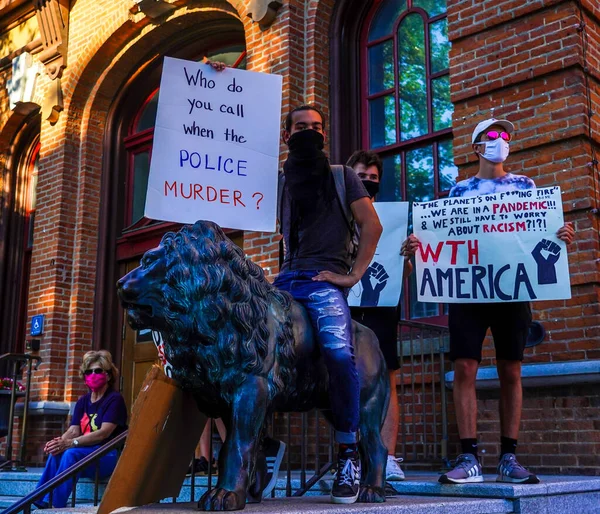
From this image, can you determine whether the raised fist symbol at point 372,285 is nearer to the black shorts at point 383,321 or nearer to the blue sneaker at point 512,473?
the black shorts at point 383,321

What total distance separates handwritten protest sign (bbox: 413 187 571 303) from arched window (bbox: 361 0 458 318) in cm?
258

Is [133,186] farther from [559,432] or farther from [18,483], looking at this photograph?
[559,432]

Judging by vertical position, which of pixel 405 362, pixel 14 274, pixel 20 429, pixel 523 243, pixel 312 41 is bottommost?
pixel 20 429

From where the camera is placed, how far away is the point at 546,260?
187 inches

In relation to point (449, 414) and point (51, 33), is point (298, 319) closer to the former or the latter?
point (449, 414)

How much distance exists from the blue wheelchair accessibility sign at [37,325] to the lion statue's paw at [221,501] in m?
8.55

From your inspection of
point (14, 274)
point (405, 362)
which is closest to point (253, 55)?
point (405, 362)

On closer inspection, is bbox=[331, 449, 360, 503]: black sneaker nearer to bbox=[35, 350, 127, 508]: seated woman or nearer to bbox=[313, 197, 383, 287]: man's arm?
bbox=[313, 197, 383, 287]: man's arm

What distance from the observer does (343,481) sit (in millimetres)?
3270

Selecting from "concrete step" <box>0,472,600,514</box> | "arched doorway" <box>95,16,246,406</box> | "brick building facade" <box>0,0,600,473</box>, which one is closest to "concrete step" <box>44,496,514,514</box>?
"concrete step" <box>0,472,600,514</box>

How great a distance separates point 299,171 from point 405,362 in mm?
4153

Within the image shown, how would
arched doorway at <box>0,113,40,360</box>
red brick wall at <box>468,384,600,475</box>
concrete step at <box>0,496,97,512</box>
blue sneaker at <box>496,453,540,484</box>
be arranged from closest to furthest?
blue sneaker at <box>496,453,540,484</box> → red brick wall at <box>468,384,600,475</box> → concrete step at <box>0,496,97,512</box> → arched doorway at <box>0,113,40,360</box>

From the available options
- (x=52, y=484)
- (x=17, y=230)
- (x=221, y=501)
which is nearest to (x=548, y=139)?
(x=221, y=501)

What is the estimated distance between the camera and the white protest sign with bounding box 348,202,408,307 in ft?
16.8
